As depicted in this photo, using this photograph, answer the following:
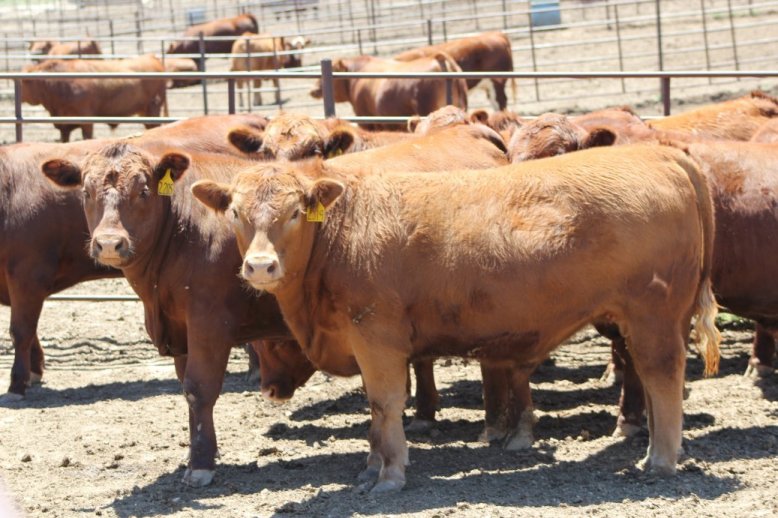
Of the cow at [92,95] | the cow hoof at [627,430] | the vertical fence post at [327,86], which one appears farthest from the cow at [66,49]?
the cow hoof at [627,430]

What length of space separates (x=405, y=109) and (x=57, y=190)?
35.0 ft

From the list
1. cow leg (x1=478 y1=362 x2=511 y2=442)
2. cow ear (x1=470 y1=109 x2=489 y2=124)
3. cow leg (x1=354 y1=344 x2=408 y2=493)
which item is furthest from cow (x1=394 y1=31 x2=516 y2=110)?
cow leg (x1=354 y1=344 x2=408 y2=493)

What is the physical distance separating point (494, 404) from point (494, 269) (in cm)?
132

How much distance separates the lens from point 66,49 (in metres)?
26.6

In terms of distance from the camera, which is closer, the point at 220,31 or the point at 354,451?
the point at 354,451

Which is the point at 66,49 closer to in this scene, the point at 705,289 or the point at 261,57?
the point at 261,57

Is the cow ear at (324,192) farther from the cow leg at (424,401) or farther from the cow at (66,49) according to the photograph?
the cow at (66,49)

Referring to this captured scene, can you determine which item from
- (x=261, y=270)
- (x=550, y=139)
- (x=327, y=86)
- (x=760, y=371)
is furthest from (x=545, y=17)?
(x=261, y=270)

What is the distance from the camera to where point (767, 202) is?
278 inches

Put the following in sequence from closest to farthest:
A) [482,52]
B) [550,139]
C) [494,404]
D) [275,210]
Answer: [275,210] → [494,404] → [550,139] → [482,52]

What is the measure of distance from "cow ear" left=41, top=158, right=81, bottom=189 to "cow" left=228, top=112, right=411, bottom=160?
1.69 meters

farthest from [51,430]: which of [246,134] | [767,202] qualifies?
[767,202]

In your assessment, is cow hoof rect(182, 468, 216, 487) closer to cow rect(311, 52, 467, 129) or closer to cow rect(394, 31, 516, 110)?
cow rect(311, 52, 467, 129)

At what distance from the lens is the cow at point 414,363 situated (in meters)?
6.89
